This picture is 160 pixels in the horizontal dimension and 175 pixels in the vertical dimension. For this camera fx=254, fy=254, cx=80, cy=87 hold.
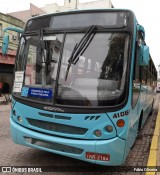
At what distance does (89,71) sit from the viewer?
4379 millimetres

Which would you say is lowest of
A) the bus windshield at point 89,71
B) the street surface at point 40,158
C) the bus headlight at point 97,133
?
the street surface at point 40,158

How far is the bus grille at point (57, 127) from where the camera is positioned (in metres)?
4.21

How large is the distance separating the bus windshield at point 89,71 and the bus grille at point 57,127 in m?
0.40

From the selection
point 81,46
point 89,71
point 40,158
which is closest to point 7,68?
point 40,158

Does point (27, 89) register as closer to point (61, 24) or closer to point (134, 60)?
point (61, 24)

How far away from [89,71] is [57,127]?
1.11 metres

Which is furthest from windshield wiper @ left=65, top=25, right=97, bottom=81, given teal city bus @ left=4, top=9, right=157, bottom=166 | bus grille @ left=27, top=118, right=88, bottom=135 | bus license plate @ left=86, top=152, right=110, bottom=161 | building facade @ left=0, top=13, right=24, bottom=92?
building facade @ left=0, top=13, right=24, bottom=92

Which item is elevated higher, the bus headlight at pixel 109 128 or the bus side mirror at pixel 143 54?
the bus side mirror at pixel 143 54

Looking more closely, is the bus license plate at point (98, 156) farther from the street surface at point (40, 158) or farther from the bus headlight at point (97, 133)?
the street surface at point (40, 158)

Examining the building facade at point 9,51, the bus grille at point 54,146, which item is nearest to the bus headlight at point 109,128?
the bus grille at point 54,146

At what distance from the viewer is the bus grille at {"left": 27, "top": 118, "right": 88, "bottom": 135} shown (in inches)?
166

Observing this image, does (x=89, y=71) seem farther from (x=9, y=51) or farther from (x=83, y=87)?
(x=9, y=51)

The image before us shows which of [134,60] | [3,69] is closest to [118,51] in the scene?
[134,60]

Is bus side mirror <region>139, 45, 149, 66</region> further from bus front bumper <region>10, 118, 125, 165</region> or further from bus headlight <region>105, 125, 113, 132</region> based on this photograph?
bus front bumper <region>10, 118, 125, 165</region>
